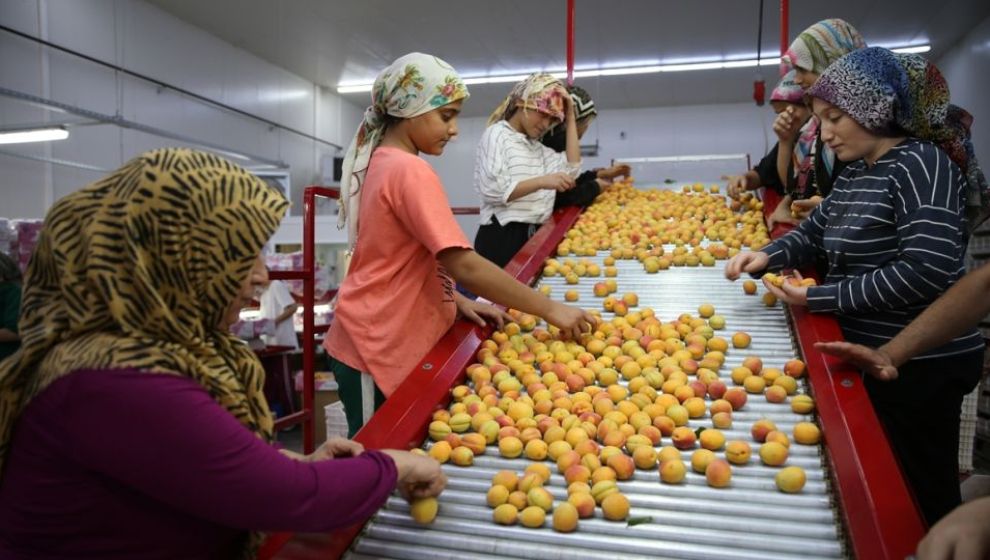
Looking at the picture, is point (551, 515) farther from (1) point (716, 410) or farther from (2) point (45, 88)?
(2) point (45, 88)

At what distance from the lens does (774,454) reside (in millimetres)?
1688

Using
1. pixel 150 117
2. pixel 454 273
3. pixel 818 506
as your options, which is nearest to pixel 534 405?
pixel 454 273

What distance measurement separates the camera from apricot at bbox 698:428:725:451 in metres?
1.78

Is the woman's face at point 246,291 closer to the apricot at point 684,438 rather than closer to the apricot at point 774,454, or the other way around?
the apricot at point 684,438

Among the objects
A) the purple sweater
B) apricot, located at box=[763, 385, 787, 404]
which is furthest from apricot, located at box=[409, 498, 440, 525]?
apricot, located at box=[763, 385, 787, 404]

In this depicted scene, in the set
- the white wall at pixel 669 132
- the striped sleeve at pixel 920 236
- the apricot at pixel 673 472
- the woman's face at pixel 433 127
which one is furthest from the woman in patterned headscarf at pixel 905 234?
the white wall at pixel 669 132

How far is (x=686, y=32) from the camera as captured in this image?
35.7 feet

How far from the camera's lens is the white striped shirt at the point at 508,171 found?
11.7 ft

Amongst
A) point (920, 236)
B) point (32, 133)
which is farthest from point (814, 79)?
point (32, 133)

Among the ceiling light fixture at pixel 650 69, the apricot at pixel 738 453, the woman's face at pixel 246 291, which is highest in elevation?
the ceiling light fixture at pixel 650 69

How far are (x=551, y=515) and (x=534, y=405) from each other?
0.51m

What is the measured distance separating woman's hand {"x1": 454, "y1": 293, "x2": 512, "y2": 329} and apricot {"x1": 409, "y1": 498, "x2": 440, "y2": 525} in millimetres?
1082

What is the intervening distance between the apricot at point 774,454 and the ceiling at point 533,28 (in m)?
8.97

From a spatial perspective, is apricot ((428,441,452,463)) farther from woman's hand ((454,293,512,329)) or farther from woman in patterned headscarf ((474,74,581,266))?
woman in patterned headscarf ((474,74,581,266))
